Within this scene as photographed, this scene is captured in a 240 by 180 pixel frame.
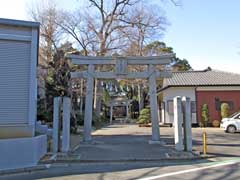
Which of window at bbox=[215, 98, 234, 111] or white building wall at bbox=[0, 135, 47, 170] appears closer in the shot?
white building wall at bbox=[0, 135, 47, 170]

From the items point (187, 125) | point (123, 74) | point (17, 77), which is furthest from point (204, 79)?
point (17, 77)

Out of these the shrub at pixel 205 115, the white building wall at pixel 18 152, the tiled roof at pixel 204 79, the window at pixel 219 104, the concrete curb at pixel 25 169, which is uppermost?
the tiled roof at pixel 204 79

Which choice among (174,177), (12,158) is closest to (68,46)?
(12,158)

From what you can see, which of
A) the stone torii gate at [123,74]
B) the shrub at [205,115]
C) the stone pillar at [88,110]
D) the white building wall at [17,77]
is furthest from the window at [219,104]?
the white building wall at [17,77]

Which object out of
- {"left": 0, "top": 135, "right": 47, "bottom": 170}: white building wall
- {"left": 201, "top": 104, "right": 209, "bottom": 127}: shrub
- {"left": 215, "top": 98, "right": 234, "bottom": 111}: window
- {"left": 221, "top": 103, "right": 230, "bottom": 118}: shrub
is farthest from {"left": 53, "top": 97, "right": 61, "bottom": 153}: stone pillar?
{"left": 215, "top": 98, "right": 234, "bottom": 111}: window

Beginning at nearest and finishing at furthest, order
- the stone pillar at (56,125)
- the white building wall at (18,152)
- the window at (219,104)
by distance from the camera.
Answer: the white building wall at (18,152)
the stone pillar at (56,125)
the window at (219,104)

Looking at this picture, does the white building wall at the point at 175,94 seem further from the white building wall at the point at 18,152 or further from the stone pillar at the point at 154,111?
the white building wall at the point at 18,152

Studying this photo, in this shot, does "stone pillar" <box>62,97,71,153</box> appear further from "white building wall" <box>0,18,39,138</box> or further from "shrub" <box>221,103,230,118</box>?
"shrub" <box>221,103,230,118</box>

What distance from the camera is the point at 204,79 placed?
113 feet

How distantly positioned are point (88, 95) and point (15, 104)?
6.34 metres

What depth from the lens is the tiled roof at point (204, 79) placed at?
32.9 metres

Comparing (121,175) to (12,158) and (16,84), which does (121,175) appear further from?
(16,84)

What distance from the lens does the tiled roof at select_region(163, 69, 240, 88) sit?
3291 centimetres

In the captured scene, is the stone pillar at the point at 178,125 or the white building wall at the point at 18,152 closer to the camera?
the white building wall at the point at 18,152
